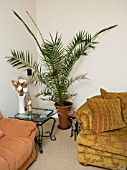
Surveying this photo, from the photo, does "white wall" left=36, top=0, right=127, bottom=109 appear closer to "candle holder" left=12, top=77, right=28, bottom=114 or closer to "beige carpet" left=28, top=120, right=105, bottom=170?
"beige carpet" left=28, top=120, right=105, bottom=170

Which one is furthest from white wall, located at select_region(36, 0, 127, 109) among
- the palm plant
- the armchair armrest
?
the armchair armrest

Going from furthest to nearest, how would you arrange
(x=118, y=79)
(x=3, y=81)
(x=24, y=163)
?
(x=118, y=79) → (x=3, y=81) → (x=24, y=163)

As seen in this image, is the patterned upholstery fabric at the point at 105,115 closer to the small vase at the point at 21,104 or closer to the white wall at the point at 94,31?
the small vase at the point at 21,104

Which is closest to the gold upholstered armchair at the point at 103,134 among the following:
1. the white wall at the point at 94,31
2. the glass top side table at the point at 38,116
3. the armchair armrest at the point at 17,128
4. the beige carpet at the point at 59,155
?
the beige carpet at the point at 59,155

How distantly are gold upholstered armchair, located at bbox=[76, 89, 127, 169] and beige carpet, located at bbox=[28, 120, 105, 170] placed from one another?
0.54 feet

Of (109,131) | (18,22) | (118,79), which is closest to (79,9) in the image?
(18,22)

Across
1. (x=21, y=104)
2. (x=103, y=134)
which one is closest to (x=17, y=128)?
(x=21, y=104)

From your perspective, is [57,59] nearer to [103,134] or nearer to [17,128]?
[17,128]

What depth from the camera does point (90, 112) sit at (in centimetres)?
249

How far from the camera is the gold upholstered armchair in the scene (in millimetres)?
2268

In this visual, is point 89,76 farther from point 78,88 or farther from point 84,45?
point 84,45

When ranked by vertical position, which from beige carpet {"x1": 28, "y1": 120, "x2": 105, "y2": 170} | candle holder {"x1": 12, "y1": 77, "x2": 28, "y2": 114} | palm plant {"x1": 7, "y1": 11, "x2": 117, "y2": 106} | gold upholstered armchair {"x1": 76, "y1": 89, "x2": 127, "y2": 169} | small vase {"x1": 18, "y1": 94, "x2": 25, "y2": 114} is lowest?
beige carpet {"x1": 28, "y1": 120, "x2": 105, "y2": 170}

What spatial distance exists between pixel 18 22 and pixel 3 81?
1.09 m

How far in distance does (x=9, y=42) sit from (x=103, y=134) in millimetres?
Result: 2064
